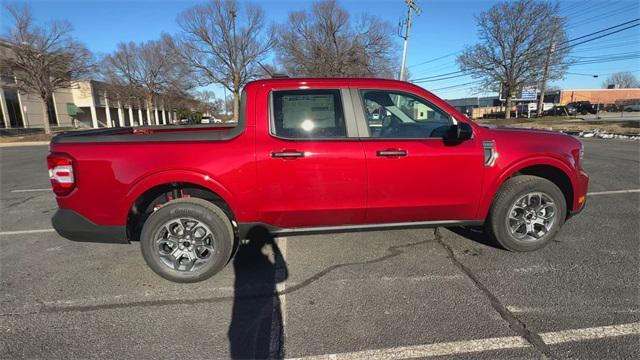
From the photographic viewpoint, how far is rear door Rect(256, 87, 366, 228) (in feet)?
9.96

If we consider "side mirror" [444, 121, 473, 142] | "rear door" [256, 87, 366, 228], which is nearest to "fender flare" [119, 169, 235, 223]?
"rear door" [256, 87, 366, 228]

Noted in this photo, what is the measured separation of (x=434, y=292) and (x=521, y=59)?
3937 centimetres

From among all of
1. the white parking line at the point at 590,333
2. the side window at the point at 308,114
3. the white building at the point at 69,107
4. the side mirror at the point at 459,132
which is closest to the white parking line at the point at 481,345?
the white parking line at the point at 590,333

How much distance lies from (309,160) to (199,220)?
1.15m

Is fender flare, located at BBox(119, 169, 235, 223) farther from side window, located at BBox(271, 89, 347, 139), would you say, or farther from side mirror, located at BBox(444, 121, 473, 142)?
side mirror, located at BBox(444, 121, 473, 142)

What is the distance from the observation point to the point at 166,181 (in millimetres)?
2977

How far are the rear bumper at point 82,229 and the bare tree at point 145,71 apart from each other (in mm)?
36239

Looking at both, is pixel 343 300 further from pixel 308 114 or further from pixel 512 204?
pixel 512 204

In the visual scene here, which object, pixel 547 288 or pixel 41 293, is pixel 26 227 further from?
pixel 547 288

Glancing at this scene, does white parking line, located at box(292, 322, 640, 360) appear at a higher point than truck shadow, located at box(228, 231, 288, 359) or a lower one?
lower

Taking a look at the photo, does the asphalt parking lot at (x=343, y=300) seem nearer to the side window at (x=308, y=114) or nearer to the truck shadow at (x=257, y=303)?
the truck shadow at (x=257, y=303)

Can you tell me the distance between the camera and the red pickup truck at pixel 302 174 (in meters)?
2.98

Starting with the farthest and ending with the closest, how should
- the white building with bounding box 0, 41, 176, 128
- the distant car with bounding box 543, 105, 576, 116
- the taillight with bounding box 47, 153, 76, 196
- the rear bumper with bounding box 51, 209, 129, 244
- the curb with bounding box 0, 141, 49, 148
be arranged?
1. the distant car with bounding box 543, 105, 576, 116
2. the white building with bounding box 0, 41, 176, 128
3. the curb with bounding box 0, 141, 49, 148
4. the rear bumper with bounding box 51, 209, 129, 244
5. the taillight with bounding box 47, 153, 76, 196

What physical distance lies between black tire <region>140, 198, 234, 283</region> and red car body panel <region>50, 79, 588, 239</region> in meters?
0.19
